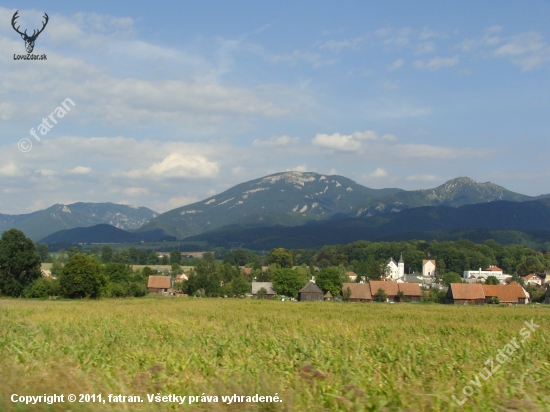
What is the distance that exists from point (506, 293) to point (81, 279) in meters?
54.2

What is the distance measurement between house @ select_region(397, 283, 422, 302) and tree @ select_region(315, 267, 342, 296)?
31.6 ft

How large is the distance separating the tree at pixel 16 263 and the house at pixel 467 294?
52.5 m

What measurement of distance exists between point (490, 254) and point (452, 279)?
306ft

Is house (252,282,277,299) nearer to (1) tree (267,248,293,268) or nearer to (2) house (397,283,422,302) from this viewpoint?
(2) house (397,283,422,302)

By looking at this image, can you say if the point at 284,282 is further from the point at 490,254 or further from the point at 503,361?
the point at 490,254

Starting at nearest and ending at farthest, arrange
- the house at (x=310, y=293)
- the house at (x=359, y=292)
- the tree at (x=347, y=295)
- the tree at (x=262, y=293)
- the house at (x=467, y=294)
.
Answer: the house at (x=467, y=294)
the house at (x=310, y=293)
the house at (x=359, y=292)
the tree at (x=347, y=295)
the tree at (x=262, y=293)

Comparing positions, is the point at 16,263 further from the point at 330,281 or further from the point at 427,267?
the point at 427,267

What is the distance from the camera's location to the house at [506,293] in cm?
6912

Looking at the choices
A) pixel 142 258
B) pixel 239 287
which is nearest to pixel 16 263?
pixel 239 287

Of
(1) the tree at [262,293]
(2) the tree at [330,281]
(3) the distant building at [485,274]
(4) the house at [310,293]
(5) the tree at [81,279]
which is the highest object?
(5) the tree at [81,279]

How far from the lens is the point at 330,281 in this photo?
3221 inches

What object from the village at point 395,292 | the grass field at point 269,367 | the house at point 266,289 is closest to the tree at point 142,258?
the village at point 395,292

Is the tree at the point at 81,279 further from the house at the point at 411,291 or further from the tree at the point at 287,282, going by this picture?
the house at the point at 411,291

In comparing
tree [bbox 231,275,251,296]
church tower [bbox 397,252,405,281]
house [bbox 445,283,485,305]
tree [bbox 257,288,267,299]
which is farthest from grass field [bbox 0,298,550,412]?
church tower [bbox 397,252,405,281]
